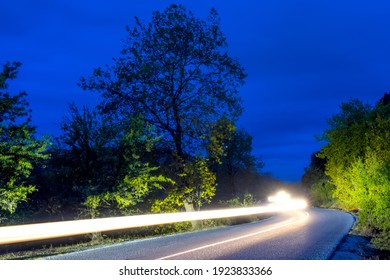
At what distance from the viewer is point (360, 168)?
19.4m

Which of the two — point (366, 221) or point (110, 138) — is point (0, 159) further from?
point (366, 221)

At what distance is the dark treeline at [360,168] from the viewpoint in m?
16.3

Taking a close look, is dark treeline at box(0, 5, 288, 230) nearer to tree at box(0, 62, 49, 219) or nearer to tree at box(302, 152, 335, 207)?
tree at box(0, 62, 49, 219)

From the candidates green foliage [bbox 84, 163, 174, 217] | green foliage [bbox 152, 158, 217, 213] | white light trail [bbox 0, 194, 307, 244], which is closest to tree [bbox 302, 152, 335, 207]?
green foliage [bbox 152, 158, 217, 213]

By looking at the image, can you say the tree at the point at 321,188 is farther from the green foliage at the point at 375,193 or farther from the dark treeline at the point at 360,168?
the green foliage at the point at 375,193

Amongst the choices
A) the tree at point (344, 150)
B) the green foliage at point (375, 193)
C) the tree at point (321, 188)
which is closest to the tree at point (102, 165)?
the green foliage at point (375, 193)

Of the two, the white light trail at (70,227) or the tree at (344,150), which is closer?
the white light trail at (70,227)

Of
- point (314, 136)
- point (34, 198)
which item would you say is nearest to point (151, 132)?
point (34, 198)

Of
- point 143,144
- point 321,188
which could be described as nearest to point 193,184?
point 143,144

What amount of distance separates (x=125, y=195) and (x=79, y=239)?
7.55 metres

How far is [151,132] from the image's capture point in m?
24.1

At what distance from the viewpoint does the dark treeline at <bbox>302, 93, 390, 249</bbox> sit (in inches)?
642

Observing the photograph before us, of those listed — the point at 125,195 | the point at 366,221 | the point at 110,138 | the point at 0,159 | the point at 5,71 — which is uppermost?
the point at 5,71

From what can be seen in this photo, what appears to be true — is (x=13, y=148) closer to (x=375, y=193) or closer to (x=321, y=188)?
(x=375, y=193)
